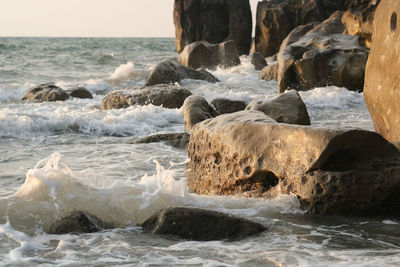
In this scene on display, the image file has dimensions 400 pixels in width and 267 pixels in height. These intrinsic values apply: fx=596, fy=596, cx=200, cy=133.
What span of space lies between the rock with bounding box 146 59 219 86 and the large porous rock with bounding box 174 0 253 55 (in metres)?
12.8

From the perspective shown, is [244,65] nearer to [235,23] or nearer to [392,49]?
[235,23]

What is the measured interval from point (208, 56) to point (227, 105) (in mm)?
11194

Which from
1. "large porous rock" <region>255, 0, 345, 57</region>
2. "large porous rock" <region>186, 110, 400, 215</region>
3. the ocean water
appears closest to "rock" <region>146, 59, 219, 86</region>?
the ocean water

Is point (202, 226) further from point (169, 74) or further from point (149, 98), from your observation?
point (169, 74)

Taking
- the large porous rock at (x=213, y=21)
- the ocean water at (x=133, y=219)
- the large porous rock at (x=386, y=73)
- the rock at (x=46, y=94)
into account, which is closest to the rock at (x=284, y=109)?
the ocean water at (x=133, y=219)

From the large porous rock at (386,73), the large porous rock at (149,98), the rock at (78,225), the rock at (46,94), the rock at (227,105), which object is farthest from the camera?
the rock at (46,94)

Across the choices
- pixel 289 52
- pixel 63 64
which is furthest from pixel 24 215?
pixel 63 64

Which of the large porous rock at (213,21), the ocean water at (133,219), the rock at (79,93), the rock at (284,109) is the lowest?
the ocean water at (133,219)

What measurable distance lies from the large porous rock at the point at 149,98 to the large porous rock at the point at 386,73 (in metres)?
5.87

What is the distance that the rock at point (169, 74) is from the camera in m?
15.3

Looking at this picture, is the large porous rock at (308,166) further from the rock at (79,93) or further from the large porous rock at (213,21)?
the large porous rock at (213,21)

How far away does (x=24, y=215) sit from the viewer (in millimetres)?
4371

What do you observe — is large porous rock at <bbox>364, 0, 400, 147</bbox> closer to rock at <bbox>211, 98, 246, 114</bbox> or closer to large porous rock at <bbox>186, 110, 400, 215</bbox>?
large porous rock at <bbox>186, 110, 400, 215</bbox>

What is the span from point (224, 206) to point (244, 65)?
17441mm
